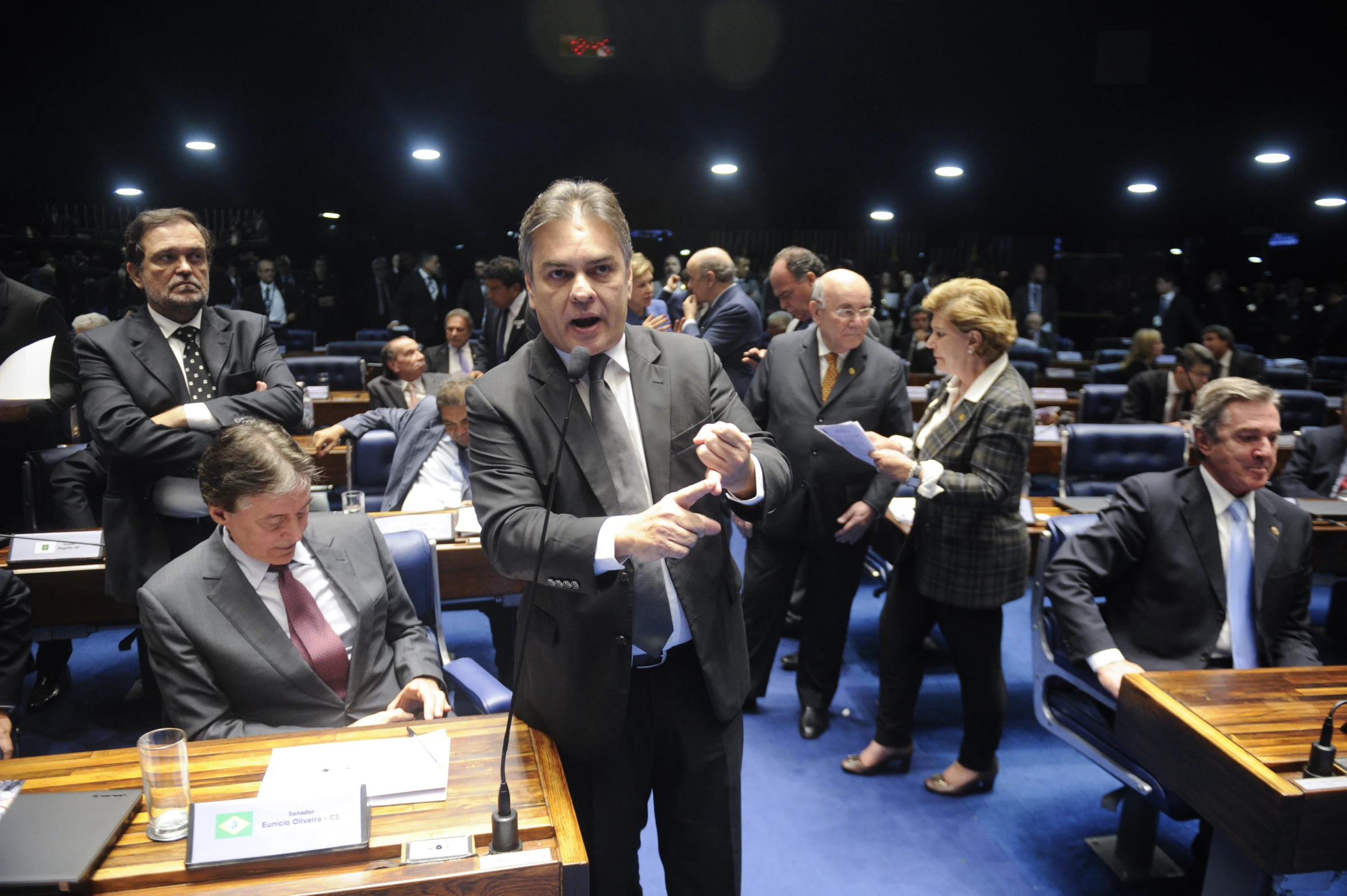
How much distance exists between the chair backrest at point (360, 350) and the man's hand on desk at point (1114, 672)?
6655mm

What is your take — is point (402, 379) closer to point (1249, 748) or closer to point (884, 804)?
point (884, 804)

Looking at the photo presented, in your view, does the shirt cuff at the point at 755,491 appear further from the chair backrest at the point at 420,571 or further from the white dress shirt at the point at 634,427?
the chair backrest at the point at 420,571

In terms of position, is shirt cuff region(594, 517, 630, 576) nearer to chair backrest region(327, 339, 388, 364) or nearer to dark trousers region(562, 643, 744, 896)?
dark trousers region(562, 643, 744, 896)

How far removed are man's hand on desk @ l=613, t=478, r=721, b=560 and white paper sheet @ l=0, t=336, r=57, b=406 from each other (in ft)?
4.35

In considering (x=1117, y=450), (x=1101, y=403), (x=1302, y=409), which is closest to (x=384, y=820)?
(x=1117, y=450)

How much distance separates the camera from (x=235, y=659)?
1.65m

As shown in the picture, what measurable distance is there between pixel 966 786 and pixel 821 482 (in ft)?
3.50

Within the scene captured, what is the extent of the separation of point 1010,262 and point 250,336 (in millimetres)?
10593

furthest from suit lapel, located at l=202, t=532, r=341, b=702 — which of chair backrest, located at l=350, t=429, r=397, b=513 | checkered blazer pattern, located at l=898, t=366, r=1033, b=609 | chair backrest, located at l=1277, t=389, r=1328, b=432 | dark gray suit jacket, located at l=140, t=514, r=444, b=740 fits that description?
chair backrest, located at l=1277, t=389, r=1328, b=432

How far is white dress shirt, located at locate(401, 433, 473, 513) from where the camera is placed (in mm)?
3383

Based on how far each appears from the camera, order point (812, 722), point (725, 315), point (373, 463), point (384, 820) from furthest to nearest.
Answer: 1. point (725, 315)
2. point (373, 463)
3. point (812, 722)
4. point (384, 820)

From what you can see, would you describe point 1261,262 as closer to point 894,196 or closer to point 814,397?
point 894,196

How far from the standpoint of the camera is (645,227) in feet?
33.3

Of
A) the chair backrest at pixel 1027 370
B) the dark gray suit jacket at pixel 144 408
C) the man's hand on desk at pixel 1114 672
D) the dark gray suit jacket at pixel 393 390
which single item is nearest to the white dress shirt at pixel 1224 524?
the man's hand on desk at pixel 1114 672
